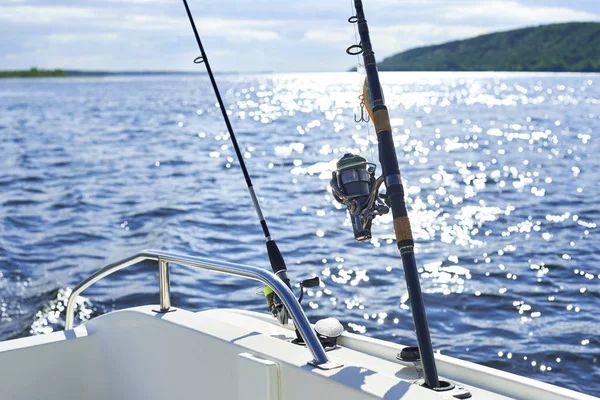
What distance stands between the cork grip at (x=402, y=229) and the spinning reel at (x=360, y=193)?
0.14 meters

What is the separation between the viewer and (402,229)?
6.61 feet

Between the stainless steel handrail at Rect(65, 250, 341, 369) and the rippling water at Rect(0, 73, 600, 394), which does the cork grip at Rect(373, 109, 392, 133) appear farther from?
the stainless steel handrail at Rect(65, 250, 341, 369)

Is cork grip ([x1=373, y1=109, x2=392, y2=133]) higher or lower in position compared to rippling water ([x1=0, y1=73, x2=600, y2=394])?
higher

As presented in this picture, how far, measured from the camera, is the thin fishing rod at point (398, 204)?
6.33 ft

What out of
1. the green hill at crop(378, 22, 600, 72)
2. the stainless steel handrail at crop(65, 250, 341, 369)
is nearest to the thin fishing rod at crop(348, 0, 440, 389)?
the stainless steel handrail at crop(65, 250, 341, 369)

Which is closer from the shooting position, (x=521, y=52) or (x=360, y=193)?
(x=360, y=193)

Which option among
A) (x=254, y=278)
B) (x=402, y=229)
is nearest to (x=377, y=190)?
(x=402, y=229)

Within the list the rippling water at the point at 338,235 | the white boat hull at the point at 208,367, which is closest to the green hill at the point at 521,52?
the rippling water at the point at 338,235

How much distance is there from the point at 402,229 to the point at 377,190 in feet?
0.61

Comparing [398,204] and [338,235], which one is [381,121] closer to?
[398,204]

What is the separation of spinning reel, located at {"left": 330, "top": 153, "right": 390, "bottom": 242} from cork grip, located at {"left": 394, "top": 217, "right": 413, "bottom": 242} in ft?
0.45

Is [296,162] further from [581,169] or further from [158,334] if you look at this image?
[158,334]

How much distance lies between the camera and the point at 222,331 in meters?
2.40

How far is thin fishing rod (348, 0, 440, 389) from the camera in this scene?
6.33 ft
